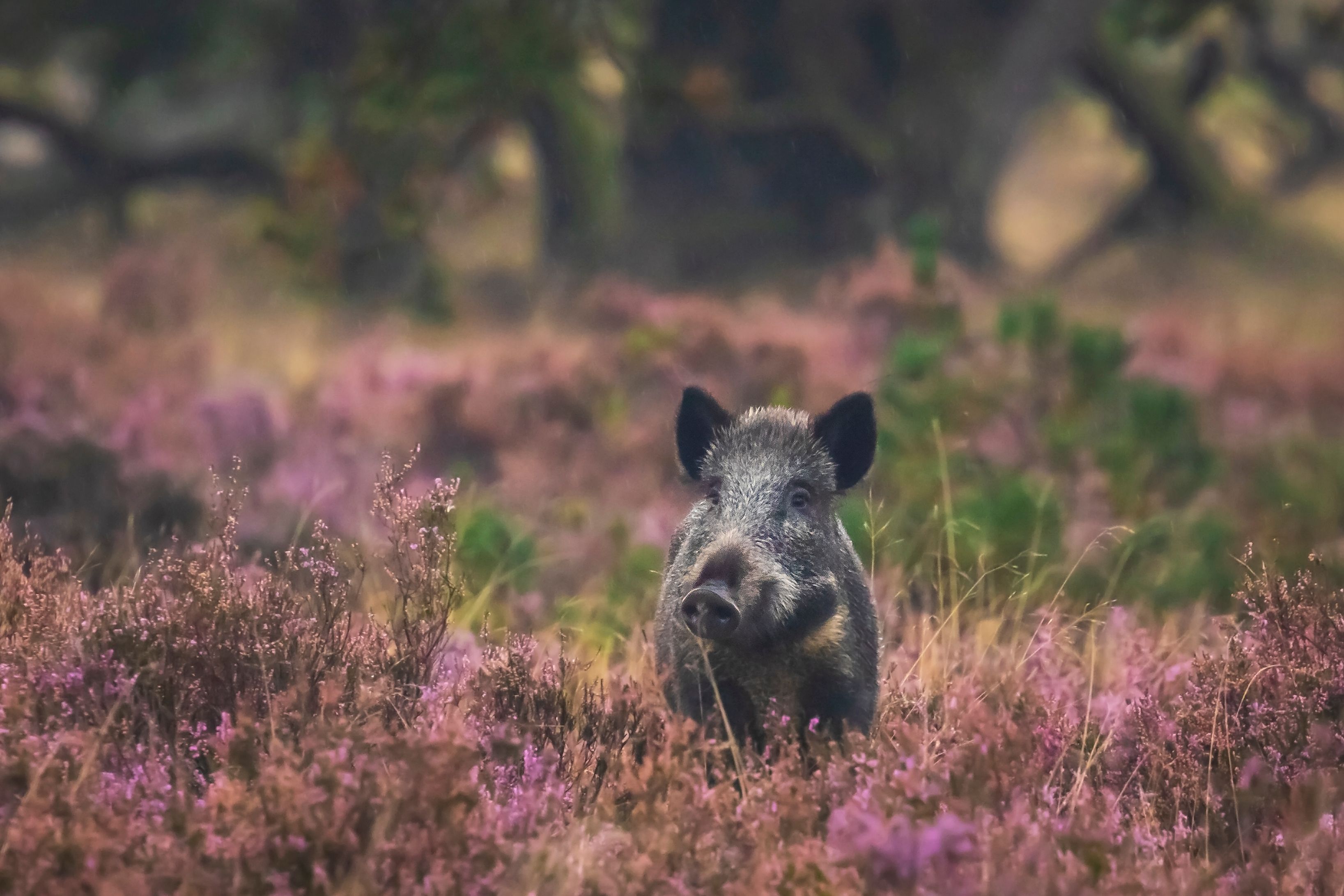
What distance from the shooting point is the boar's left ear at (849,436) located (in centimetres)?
410

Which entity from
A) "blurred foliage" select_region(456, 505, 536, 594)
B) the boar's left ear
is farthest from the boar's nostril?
"blurred foliage" select_region(456, 505, 536, 594)

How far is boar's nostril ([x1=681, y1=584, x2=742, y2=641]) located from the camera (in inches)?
141

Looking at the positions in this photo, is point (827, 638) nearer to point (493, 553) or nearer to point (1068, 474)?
point (493, 553)

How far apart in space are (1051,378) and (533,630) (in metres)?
4.11

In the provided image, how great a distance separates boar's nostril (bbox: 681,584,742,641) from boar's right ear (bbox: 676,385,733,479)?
2.38 feet

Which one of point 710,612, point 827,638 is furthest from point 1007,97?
point 710,612

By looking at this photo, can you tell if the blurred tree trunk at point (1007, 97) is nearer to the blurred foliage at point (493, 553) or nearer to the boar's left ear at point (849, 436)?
the blurred foliage at point (493, 553)

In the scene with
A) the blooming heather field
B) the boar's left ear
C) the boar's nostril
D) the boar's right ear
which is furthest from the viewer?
the boar's right ear

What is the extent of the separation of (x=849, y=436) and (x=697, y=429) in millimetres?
455

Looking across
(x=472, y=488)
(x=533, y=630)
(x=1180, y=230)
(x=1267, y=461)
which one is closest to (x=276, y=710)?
(x=533, y=630)

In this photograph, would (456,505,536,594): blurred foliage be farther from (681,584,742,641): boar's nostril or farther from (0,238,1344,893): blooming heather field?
(681,584,742,641): boar's nostril

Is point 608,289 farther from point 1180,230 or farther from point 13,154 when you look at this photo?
point 13,154

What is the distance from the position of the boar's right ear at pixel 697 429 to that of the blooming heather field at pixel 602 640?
700mm

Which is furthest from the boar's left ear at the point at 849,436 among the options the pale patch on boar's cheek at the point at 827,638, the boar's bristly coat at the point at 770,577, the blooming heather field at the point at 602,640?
the blooming heather field at the point at 602,640
